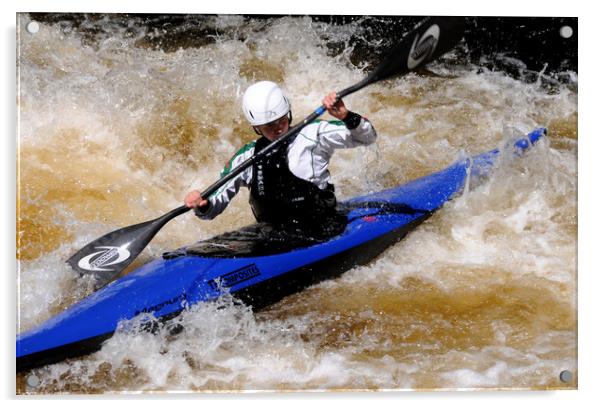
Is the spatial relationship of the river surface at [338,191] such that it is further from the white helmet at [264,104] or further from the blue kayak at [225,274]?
the white helmet at [264,104]

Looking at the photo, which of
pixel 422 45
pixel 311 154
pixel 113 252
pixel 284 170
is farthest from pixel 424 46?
pixel 113 252

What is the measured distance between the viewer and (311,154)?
2.46 m

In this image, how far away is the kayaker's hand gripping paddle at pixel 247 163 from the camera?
240 cm

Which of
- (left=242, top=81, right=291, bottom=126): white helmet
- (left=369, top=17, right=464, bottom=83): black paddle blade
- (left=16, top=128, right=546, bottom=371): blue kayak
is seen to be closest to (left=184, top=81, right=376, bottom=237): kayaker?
(left=242, top=81, right=291, bottom=126): white helmet

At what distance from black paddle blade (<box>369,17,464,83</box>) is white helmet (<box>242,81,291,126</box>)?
32cm

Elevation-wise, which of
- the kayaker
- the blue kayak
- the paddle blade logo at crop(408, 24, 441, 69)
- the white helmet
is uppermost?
the paddle blade logo at crop(408, 24, 441, 69)

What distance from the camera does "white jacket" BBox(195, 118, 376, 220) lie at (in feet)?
7.95

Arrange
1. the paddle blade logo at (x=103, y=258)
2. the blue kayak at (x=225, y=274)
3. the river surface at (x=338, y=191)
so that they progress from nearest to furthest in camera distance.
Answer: the blue kayak at (x=225, y=274) → the river surface at (x=338, y=191) → the paddle blade logo at (x=103, y=258)

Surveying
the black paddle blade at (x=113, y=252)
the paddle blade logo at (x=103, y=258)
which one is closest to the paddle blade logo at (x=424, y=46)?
the black paddle blade at (x=113, y=252)

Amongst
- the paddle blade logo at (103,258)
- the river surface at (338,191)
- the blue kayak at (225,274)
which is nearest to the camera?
the blue kayak at (225,274)

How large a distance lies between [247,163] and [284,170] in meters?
0.13

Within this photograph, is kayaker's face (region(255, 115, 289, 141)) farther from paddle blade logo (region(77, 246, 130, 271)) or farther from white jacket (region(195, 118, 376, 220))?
paddle blade logo (region(77, 246, 130, 271))
